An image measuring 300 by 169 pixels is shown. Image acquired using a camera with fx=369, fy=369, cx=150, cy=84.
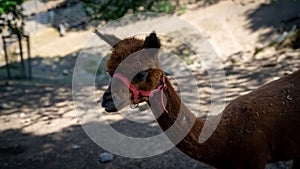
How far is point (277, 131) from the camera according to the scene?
3.79 metres

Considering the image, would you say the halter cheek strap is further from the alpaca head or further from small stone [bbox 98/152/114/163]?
small stone [bbox 98/152/114/163]

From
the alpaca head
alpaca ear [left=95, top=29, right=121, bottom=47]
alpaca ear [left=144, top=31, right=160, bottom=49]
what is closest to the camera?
alpaca ear [left=144, top=31, right=160, bottom=49]

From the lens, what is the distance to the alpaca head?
134 inches

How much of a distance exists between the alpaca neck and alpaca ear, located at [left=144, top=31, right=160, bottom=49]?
50cm

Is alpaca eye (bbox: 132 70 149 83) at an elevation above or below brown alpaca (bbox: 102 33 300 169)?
above

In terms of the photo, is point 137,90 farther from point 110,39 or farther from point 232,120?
point 232,120

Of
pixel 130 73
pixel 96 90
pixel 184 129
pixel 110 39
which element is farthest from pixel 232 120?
pixel 96 90

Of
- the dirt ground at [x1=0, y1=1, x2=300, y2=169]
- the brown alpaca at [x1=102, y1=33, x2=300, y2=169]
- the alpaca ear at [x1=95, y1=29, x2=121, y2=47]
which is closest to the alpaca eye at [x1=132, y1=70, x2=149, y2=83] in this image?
the brown alpaca at [x1=102, y1=33, x2=300, y2=169]

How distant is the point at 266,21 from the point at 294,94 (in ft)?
42.0

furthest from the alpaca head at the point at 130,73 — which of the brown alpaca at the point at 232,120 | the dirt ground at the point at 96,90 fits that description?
the dirt ground at the point at 96,90

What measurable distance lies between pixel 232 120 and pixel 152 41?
1347 mm

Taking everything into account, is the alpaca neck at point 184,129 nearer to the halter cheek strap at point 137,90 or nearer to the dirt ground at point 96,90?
the halter cheek strap at point 137,90

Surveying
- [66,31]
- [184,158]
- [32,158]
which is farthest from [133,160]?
[66,31]

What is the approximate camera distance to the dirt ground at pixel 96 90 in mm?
6328
